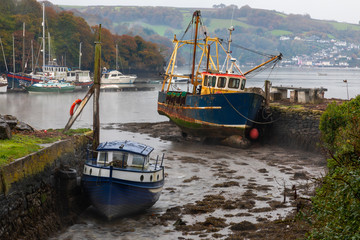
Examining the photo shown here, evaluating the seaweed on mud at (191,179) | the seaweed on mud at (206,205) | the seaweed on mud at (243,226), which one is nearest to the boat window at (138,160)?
the seaweed on mud at (206,205)

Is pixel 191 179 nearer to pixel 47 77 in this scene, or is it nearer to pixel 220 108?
pixel 220 108

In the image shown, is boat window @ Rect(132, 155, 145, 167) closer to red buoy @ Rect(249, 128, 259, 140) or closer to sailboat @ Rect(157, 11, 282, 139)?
sailboat @ Rect(157, 11, 282, 139)

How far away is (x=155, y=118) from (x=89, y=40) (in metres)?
91.4

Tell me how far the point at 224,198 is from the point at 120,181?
528 centimetres

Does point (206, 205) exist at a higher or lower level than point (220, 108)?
lower

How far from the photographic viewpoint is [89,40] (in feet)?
477

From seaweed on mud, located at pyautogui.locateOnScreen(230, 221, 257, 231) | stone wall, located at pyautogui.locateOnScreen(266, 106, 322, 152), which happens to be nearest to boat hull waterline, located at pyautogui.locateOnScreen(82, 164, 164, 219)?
seaweed on mud, located at pyautogui.locateOnScreen(230, 221, 257, 231)

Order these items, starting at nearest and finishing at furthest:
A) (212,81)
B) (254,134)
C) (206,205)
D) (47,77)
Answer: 1. (206,205)
2. (254,134)
3. (212,81)
4. (47,77)

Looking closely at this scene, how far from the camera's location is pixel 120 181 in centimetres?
1770

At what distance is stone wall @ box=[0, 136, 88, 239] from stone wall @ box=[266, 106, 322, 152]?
17.3 meters

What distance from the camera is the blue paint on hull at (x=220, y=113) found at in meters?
35.3

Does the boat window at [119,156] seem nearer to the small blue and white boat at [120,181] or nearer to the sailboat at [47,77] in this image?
the small blue and white boat at [120,181]

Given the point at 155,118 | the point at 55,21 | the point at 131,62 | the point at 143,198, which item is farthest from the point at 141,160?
the point at 131,62

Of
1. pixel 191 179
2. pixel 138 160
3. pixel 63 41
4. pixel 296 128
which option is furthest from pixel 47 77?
pixel 138 160
